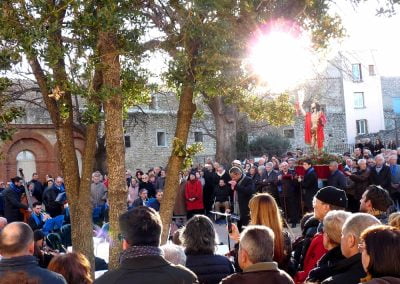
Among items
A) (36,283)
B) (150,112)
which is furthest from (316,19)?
(150,112)

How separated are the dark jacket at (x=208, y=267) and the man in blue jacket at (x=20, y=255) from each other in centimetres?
118

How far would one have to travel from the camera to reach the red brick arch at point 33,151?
31047mm

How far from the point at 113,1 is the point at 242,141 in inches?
1163

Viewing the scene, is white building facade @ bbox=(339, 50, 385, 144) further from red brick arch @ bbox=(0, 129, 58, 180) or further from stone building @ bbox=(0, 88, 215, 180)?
red brick arch @ bbox=(0, 129, 58, 180)

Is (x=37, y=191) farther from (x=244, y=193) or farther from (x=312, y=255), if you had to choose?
(x=312, y=255)

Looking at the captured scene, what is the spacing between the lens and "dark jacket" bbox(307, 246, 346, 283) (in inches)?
176

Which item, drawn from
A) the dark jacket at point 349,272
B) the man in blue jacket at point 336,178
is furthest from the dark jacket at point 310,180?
the dark jacket at point 349,272

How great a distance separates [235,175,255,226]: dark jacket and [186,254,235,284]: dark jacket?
888 cm

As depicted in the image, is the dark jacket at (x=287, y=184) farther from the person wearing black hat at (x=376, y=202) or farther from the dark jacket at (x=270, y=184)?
the person wearing black hat at (x=376, y=202)

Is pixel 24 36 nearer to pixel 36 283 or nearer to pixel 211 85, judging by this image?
pixel 211 85

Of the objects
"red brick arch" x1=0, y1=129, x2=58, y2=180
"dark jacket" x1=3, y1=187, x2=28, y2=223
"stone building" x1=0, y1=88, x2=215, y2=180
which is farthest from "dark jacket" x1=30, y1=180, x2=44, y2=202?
"red brick arch" x1=0, y1=129, x2=58, y2=180

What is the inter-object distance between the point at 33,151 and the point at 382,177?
22.5 meters

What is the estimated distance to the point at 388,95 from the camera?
2141 inches

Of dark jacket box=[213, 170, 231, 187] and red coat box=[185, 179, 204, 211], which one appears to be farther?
dark jacket box=[213, 170, 231, 187]
